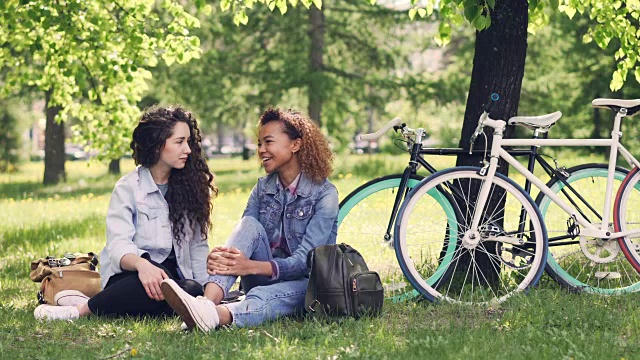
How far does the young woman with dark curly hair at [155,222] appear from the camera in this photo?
545 centimetres

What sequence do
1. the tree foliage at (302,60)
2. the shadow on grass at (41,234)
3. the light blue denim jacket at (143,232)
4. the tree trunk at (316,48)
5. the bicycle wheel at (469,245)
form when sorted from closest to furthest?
the light blue denim jacket at (143,232)
the bicycle wheel at (469,245)
the shadow on grass at (41,234)
the tree foliage at (302,60)
the tree trunk at (316,48)

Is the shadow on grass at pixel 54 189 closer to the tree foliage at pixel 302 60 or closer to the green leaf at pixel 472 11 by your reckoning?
the tree foliage at pixel 302 60

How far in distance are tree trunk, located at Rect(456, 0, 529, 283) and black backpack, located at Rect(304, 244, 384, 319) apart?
48.9 inches

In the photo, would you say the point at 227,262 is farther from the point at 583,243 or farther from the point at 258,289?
the point at 583,243

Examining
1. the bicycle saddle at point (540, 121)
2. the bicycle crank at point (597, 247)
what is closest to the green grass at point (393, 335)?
the bicycle crank at point (597, 247)

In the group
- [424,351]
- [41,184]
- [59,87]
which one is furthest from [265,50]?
[424,351]

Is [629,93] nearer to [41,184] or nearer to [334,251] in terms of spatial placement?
[41,184]

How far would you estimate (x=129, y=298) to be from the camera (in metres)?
5.42

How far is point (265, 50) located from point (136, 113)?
33.2 feet

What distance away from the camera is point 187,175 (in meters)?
5.85

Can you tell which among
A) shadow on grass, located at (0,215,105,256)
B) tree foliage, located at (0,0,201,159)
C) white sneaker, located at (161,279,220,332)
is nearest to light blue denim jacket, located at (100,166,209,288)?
white sneaker, located at (161,279,220,332)

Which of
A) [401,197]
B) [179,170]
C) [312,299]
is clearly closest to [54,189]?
[179,170]

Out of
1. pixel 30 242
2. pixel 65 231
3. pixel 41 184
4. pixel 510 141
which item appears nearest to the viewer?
pixel 510 141

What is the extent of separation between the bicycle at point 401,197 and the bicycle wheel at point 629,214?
6.7 inches
